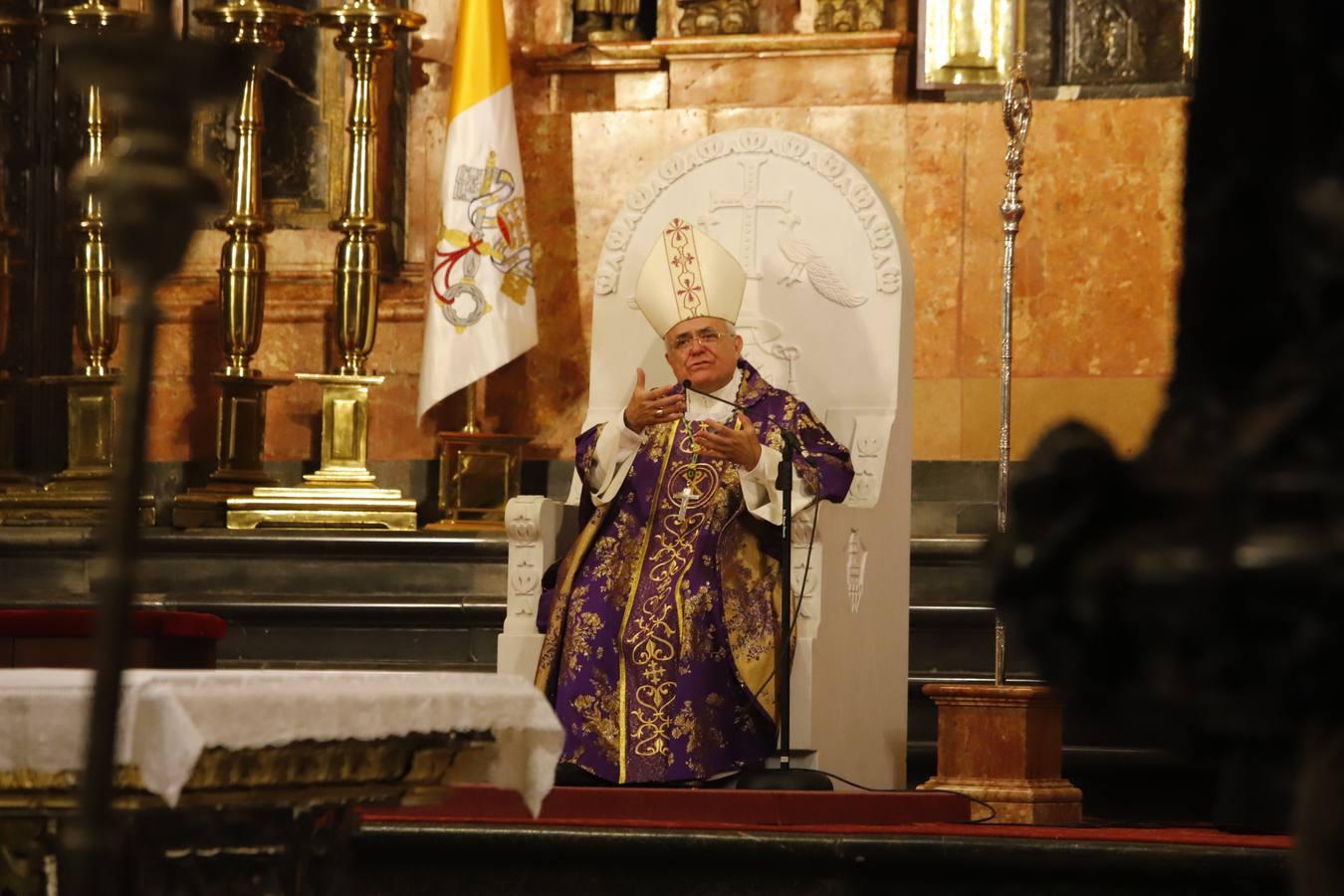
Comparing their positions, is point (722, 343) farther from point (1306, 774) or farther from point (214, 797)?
point (1306, 774)

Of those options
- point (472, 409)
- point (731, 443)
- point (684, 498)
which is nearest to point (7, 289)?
point (472, 409)

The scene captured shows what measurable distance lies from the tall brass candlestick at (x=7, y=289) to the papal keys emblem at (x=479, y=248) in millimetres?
1696

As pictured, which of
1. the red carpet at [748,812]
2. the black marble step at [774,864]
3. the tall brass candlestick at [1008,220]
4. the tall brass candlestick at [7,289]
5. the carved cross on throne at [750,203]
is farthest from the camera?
the tall brass candlestick at [7,289]

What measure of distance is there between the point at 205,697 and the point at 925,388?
553cm

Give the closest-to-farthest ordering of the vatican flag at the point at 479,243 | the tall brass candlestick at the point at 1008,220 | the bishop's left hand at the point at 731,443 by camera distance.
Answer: the bishop's left hand at the point at 731,443 < the tall brass candlestick at the point at 1008,220 < the vatican flag at the point at 479,243

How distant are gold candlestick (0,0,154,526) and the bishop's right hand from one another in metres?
2.73

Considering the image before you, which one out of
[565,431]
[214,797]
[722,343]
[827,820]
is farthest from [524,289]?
[214,797]

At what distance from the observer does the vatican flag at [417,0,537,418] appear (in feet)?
26.7

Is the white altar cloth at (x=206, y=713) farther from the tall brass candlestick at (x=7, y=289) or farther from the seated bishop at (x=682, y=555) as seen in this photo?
the tall brass candlestick at (x=7, y=289)

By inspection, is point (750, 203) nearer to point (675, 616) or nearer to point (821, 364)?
point (821, 364)

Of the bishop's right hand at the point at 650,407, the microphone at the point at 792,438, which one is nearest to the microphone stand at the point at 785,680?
the microphone at the point at 792,438

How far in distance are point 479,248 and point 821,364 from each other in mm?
2009

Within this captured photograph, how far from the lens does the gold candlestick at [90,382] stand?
26.5ft

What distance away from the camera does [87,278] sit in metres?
8.35
